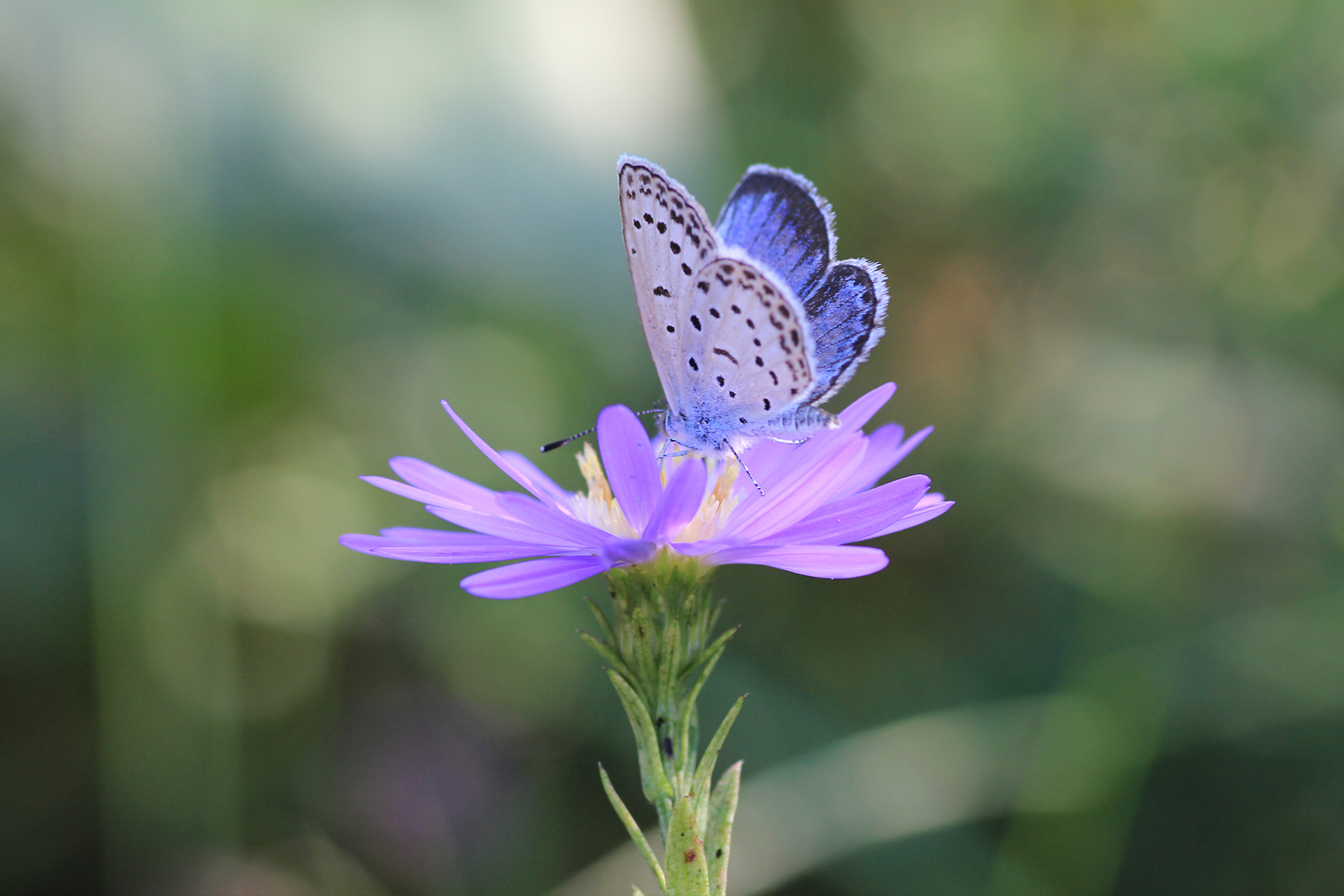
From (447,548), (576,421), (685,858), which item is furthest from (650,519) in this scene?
(576,421)

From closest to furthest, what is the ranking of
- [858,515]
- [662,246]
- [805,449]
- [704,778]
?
[704,778] → [858,515] → [662,246] → [805,449]

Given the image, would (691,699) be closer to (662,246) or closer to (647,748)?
(647,748)

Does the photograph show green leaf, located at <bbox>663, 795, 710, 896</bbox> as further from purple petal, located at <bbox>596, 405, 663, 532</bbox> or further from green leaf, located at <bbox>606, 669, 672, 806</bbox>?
purple petal, located at <bbox>596, 405, 663, 532</bbox>

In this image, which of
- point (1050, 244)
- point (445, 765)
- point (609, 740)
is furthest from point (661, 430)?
point (1050, 244)

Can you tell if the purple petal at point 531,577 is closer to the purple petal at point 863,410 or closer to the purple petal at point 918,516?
the purple petal at point 918,516

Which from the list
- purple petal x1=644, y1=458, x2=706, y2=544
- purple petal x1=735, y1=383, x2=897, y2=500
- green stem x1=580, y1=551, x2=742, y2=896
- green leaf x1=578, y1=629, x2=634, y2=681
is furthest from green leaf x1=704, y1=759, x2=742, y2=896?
A: purple petal x1=735, y1=383, x2=897, y2=500

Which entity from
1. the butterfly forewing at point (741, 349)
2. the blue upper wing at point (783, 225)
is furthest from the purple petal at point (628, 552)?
the blue upper wing at point (783, 225)
